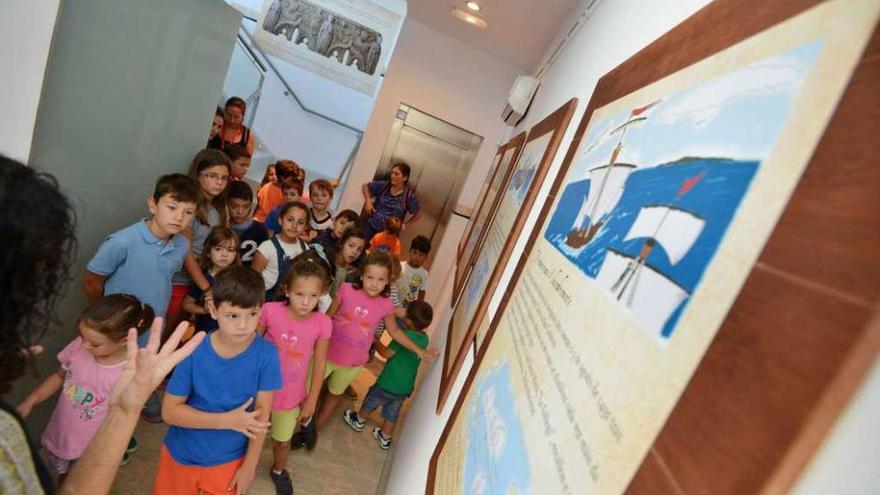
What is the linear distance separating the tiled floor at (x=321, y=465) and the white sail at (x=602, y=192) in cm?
268

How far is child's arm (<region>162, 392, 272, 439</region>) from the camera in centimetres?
176

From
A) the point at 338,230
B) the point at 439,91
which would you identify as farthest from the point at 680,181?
the point at 439,91

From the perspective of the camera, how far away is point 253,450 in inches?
76.2

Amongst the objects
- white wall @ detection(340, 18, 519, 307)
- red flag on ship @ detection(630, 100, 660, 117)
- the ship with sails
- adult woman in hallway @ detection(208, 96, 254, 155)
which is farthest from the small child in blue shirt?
white wall @ detection(340, 18, 519, 307)

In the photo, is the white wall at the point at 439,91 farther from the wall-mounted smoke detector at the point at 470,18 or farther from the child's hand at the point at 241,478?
the child's hand at the point at 241,478

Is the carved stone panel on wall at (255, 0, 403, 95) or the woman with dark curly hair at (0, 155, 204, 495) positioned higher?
the carved stone panel on wall at (255, 0, 403, 95)

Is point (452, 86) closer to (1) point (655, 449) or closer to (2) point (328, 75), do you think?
(2) point (328, 75)

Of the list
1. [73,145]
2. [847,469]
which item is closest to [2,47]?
[73,145]

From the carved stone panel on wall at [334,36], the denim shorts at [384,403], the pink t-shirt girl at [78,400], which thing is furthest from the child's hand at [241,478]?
the carved stone panel on wall at [334,36]

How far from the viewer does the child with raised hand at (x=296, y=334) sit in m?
2.33

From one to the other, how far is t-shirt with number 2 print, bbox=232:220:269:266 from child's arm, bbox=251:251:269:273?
0.36 ft

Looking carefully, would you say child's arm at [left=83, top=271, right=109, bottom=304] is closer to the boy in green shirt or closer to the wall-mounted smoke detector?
the boy in green shirt

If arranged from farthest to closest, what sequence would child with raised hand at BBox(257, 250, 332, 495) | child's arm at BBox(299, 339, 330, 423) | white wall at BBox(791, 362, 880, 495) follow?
child's arm at BBox(299, 339, 330, 423) → child with raised hand at BBox(257, 250, 332, 495) → white wall at BBox(791, 362, 880, 495)

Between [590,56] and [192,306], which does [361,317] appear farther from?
[590,56]
